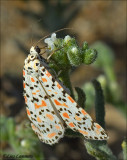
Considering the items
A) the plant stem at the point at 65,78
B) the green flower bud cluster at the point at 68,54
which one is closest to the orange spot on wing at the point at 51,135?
the plant stem at the point at 65,78

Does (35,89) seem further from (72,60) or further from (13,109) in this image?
(13,109)

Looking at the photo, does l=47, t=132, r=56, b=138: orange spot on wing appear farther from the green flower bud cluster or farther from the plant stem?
the green flower bud cluster

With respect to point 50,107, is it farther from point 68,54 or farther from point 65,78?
point 68,54

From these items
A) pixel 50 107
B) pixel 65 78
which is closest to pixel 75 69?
pixel 65 78

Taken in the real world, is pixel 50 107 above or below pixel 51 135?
above

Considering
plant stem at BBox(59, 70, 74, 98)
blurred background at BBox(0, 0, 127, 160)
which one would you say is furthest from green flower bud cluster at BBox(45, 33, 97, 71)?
blurred background at BBox(0, 0, 127, 160)

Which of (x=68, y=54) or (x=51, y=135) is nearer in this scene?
(x=68, y=54)

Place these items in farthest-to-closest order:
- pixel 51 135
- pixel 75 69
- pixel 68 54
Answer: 1. pixel 75 69
2. pixel 51 135
3. pixel 68 54

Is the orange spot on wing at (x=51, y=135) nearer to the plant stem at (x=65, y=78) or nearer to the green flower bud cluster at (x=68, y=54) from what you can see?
the plant stem at (x=65, y=78)
